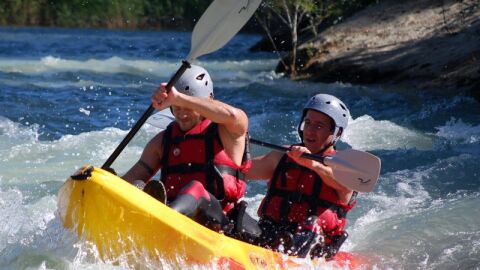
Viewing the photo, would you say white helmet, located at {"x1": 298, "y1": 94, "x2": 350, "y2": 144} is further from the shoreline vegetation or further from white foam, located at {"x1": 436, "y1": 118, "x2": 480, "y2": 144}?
the shoreline vegetation

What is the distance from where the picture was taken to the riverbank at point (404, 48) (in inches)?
591

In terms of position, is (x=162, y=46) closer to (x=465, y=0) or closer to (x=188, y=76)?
(x=465, y=0)

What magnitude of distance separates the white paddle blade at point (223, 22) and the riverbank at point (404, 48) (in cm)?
849

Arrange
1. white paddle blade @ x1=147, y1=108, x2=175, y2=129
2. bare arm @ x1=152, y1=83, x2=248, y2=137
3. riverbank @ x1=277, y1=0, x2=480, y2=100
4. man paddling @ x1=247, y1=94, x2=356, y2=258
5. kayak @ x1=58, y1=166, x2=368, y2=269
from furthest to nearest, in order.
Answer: riverbank @ x1=277, y1=0, x2=480, y2=100 → white paddle blade @ x1=147, y1=108, x2=175, y2=129 → man paddling @ x1=247, y1=94, x2=356, y2=258 → bare arm @ x1=152, y1=83, x2=248, y2=137 → kayak @ x1=58, y1=166, x2=368, y2=269

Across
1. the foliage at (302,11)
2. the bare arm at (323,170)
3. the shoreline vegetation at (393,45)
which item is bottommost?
the foliage at (302,11)

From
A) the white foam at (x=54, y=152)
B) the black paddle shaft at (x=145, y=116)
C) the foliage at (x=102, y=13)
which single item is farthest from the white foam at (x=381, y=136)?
the foliage at (x=102, y=13)

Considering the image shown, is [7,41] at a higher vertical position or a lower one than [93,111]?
lower

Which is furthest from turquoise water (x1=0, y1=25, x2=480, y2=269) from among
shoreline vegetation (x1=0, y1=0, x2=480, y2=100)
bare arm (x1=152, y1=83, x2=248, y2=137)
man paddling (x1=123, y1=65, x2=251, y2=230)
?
bare arm (x1=152, y1=83, x2=248, y2=137)

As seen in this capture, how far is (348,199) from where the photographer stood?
5.60 metres

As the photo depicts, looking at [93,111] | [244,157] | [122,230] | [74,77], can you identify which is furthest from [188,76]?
[74,77]

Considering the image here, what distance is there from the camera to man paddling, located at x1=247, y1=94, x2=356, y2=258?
17.7 ft

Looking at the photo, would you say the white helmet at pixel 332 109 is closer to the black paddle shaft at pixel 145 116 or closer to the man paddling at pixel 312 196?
the man paddling at pixel 312 196

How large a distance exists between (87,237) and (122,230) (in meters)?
0.18

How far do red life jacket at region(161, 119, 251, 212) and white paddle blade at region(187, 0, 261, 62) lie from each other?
57 cm
